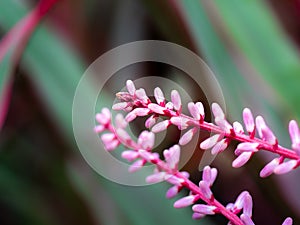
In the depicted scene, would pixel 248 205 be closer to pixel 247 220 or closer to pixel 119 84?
pixel 247 220

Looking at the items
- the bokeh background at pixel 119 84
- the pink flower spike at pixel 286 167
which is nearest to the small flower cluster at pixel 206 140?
the pink flower spike at pixel 286 167

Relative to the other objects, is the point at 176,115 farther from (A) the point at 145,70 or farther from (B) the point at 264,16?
(A) the point at 145,70

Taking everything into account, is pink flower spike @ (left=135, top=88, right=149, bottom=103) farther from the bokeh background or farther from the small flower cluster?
the bokeh background

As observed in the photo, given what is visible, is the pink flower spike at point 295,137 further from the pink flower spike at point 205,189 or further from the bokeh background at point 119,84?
the bokeh background at point 119,84

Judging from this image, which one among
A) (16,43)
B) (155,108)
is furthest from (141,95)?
(16,43)

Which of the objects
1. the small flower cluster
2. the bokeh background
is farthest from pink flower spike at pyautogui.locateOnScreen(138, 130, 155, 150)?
the bokeh background
